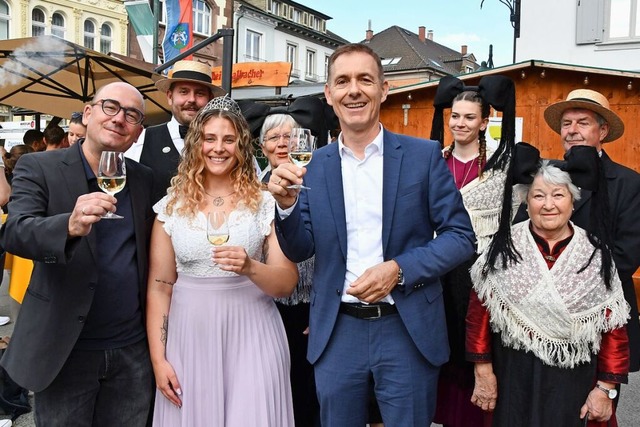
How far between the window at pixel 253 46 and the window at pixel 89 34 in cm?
944

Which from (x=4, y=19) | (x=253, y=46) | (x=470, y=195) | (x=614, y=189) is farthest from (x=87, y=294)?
(x=253, y=46)

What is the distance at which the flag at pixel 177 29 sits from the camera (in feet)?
33.4

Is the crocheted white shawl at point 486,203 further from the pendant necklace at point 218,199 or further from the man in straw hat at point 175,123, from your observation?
the man in straw hat at point 175,123

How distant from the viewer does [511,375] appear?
2.70 meters

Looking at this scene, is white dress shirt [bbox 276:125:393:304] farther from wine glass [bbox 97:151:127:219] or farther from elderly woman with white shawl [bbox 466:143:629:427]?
wine glass [bbox 97:151:127:219]

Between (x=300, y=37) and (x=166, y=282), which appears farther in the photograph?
(x=300, y=37)

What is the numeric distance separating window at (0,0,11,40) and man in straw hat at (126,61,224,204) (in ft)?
84.1

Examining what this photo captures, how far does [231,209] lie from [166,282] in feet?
1.57

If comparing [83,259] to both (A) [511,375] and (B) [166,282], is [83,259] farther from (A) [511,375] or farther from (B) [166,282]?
(A) [511,375]

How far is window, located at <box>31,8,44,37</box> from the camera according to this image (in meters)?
25.9

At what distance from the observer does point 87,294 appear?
2432mm

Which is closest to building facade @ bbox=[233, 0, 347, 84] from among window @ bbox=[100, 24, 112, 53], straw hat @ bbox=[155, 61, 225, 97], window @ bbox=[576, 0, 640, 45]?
window @ bbox=[100, 24, 112, 53]

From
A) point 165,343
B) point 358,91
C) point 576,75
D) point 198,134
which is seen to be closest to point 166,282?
point 165,343

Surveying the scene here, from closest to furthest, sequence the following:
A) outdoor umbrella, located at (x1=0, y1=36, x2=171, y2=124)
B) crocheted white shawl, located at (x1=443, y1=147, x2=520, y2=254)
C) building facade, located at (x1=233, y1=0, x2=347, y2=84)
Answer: crocheted white shawl, located at (x1=443, y1=147, x2=520, y2=254), outdoor umbrella, located at (x1=0, y1=36, x2=171, y2=124), building facade, located at (x1=233, y1=0, x2=347, y2=84)
